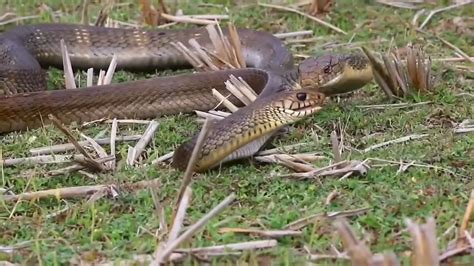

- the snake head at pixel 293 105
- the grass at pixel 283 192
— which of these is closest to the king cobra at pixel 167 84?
the snake head at pixel 293 105

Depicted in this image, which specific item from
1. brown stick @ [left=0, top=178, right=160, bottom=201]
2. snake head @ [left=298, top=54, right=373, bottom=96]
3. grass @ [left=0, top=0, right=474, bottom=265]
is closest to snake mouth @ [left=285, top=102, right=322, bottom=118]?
grass @ [left=0, top=0, right=474, bottom=265]

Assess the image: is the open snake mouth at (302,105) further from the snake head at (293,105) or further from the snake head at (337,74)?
the snake head at (337,74)

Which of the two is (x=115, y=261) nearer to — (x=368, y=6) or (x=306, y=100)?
(x=306, y=100)

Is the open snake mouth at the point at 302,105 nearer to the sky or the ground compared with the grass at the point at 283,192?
nearer to the sky

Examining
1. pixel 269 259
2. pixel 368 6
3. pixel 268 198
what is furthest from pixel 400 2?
pixel 269 259

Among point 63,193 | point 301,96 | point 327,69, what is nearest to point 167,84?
point 327,69

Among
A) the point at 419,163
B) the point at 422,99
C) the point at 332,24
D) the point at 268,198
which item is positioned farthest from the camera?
the point at 332,24
